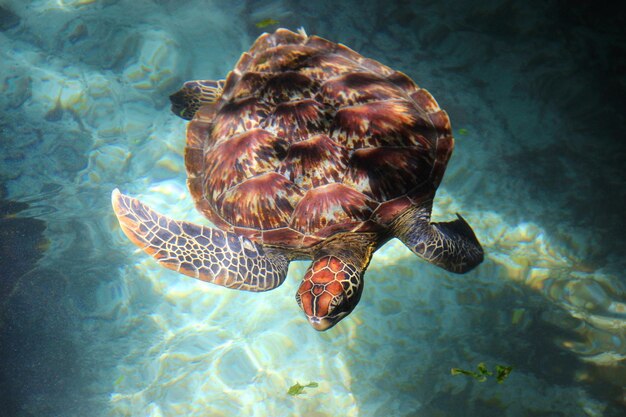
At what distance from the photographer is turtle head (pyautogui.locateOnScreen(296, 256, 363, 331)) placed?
2629mm

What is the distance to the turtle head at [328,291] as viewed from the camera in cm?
263

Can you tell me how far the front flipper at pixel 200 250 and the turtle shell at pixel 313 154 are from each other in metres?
0.23

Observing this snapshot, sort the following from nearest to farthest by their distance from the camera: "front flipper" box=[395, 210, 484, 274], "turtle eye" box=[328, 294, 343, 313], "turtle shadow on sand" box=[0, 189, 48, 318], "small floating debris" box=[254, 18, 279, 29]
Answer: "turtle eye" box=[328, 294, 343, 313]
"front flipper" box=[395, 210, 484, 274]
"small floating debris" box=[254, 18, 279, 29]
"turtle shadow on sand" box=[0, 189, 48, 318]

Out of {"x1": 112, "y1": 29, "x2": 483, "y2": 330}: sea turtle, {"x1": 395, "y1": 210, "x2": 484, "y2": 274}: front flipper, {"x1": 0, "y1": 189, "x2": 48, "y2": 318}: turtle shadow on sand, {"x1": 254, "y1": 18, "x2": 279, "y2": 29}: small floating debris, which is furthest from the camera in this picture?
{"x1": 0, "y1": 189, "x2": 48, "y2": 318}: turtle shadow on sand

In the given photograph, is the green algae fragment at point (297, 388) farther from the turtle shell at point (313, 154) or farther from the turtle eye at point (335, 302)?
the turtle shell at point (313, 154)

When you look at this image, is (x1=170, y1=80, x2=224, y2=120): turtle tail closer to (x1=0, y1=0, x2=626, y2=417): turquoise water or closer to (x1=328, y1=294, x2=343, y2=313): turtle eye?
(x1=0, y1=0, x2=626, y2=417): turquoise water

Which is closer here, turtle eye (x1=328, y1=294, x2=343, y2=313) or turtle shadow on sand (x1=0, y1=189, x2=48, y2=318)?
turtle eye (x1=328, y1=294, x2=343, y2=313)

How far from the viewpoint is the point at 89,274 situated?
18.1ft

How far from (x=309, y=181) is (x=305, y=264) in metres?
2.15

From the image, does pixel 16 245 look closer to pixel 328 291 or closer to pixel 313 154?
pixel 313 154

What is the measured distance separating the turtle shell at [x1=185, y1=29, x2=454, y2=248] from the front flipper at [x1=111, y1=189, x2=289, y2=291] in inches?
9.0

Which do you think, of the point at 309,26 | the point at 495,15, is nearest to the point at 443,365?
the point at 495,15

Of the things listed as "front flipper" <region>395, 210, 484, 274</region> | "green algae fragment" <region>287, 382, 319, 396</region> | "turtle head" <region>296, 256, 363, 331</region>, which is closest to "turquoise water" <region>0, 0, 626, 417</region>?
"green algae fragment" <region>287, 382, 319, 396</region>

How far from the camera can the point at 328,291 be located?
8.73ft
